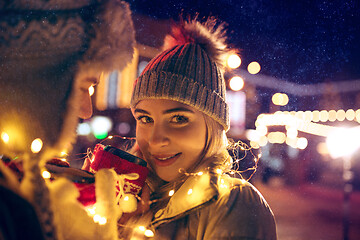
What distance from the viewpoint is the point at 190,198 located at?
113cm

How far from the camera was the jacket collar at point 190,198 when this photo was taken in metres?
1.09

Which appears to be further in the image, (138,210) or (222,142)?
(222,142)

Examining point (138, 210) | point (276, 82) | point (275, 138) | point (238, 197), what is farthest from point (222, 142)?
point (275, 138)

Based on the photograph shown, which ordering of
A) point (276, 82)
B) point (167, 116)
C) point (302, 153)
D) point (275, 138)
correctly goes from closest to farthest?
point (167, 116)
point (276, 82)
point (275, 138)
point (302, 153)

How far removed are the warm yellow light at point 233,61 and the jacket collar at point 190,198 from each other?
0.71 meters

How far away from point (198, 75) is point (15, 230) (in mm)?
1016

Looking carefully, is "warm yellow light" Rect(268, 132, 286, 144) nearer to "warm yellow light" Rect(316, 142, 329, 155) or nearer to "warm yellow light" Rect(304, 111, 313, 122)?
"warm yellow light" Rect(304, 111, 313, 122)

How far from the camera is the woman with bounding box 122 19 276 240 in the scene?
1.12 m

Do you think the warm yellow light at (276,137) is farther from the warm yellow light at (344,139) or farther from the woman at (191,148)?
the woman at (191,148)

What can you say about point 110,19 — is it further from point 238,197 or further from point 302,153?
point 302,153

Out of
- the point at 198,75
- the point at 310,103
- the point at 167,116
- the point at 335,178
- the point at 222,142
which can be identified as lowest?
the point at 335,178

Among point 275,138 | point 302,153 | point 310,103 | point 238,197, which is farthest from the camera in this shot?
point 302,153

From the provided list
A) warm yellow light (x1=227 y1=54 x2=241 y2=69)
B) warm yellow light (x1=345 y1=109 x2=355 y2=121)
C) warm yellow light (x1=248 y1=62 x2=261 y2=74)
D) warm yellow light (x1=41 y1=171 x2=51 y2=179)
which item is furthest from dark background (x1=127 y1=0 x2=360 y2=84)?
warm yellow light (x1=41 y1=171 x2=51 y2=179)

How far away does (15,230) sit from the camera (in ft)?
1.79
